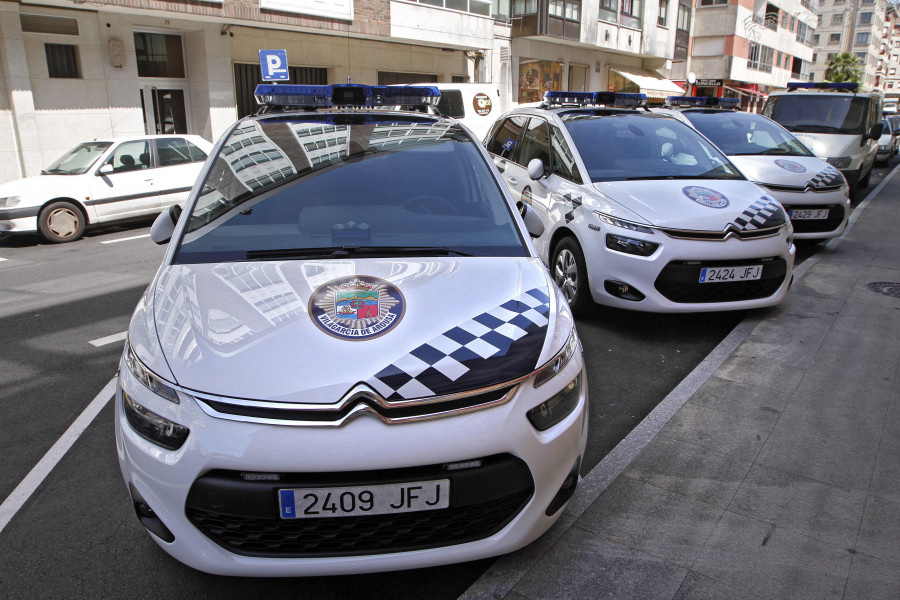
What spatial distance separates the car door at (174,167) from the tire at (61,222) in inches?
52.2

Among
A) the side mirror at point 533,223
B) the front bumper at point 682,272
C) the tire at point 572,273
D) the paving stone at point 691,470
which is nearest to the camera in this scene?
the paving stone at point 691,470

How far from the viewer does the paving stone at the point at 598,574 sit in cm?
237

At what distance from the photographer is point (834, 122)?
11.6m

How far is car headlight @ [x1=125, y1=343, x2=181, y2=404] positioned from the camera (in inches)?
83.5

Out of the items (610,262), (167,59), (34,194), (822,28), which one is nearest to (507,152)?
(610,262)

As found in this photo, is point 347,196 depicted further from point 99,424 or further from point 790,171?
point 790,171

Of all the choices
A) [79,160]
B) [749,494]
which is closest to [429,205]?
[749,494]

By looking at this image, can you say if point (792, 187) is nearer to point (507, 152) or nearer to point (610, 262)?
point (507, 152)

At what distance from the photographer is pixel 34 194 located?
9734 millimetres

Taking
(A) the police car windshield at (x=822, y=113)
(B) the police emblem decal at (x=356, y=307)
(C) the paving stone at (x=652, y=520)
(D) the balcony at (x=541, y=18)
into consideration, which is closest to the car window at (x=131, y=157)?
(B) the police emblem decal at (x=356, y=307)

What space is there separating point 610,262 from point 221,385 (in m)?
3.55

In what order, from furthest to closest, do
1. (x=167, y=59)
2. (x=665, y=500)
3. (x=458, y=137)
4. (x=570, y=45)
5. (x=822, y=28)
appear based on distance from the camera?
(x=822, y=28) → (x=570, y=45) → (x=167, y=59) → (x=458, y=137) → (x=665, y=500)

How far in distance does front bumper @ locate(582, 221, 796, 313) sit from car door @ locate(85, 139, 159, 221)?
8319 mm

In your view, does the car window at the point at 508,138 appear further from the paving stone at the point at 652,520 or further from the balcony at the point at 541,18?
the balcony at the point at 541,18
